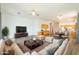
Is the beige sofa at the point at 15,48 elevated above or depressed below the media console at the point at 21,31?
below

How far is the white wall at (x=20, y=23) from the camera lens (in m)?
2.33

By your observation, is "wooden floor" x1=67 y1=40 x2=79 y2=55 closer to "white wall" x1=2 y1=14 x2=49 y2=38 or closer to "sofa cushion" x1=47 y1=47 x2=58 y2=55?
"sofa cushion" x1=47 y1=47 x2=58 y2=55

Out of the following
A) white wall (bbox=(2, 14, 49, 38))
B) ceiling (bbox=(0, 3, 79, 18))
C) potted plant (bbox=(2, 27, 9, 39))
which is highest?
ceiling (bbox=(0, 3, 79, 18))

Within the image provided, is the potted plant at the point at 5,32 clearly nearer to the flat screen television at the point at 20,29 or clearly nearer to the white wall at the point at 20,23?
the white wall at the point at 20,23

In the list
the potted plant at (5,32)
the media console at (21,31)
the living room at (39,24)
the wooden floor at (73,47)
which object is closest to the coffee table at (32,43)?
the living room at (39,24)

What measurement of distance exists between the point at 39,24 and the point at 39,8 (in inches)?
11.3

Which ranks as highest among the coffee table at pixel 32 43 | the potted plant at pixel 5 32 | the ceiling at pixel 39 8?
the ceiling at pixel 39 8

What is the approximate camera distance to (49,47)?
2.33m

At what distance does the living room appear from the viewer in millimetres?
2303

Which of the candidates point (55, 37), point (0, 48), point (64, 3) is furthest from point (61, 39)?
point (0, 48)

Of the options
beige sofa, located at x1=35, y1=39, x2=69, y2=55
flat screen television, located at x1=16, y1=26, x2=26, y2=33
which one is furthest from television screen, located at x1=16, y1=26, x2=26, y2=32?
beige sofa, located at x1=35, y1=39, x2=69, y2=55

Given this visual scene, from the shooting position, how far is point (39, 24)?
236 centimetres

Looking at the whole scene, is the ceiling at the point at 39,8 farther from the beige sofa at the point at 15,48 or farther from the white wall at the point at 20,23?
the beige sofa at the point at 15,48

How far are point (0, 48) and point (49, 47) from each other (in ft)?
2.85
